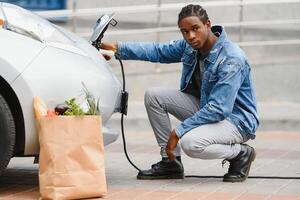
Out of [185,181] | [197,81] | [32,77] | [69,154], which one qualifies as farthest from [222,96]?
[32,77]

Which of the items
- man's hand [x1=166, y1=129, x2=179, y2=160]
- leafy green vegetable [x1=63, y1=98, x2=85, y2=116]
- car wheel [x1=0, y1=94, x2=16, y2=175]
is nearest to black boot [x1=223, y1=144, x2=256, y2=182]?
man's hand [x1=166, y1=129, x2=179, y2=160]

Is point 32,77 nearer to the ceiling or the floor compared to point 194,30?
nearer to the floor

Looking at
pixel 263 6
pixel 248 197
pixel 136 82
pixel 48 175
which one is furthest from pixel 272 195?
pixel 263 6

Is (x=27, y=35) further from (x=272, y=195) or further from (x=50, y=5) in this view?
(x=50, y=5)

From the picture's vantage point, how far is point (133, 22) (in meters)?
11.8

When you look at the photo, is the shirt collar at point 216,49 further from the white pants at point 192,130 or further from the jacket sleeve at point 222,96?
the white pants at point 192,130

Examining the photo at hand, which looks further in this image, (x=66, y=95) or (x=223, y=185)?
(x=223, y=185)

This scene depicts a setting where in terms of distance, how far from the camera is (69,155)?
4.87m

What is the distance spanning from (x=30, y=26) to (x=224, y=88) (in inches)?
52.1

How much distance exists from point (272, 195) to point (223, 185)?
18.6 inches

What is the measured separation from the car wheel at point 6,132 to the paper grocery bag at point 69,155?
0.23 m

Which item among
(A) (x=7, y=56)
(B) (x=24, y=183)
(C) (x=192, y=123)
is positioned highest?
(A) (x=7, y=56)

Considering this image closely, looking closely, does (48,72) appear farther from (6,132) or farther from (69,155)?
(69,155)

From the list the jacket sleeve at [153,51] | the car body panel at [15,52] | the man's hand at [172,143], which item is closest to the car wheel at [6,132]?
the car body panel at [15,52]
